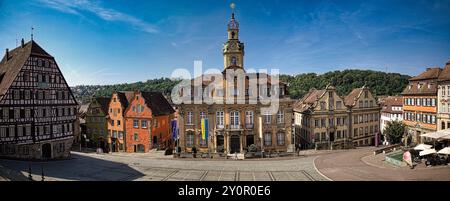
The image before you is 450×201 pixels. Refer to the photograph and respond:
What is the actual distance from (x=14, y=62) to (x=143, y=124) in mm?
13254

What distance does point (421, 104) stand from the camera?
24031 mm

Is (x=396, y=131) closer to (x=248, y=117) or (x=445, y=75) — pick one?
(x=445, y=75)

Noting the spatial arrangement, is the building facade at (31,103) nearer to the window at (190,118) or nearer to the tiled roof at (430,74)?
the window at (190,118)

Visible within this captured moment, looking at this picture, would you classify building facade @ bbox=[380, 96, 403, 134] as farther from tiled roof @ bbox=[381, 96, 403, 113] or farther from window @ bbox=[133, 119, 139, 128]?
window @ bbox=[133, 119, 139, 128]

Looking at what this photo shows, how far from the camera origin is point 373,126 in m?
30.1

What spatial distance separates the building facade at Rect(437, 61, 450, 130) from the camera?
18734mm

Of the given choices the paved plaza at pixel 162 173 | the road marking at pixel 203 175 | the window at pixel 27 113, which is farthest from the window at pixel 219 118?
the window at pixel 27 113

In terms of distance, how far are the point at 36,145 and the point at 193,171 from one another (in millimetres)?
10104

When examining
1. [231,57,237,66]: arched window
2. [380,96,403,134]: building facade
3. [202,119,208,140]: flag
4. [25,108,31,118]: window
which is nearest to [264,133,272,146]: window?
[202,119,208,140]: flag

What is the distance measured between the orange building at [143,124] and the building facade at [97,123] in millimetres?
3984

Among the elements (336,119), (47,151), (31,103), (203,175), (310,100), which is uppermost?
(31,103)

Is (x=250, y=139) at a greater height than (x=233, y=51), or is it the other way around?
(x=233, y=51)

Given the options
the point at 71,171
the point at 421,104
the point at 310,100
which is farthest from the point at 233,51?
the point at 421,104

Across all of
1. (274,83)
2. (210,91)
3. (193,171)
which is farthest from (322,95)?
(193,171)
